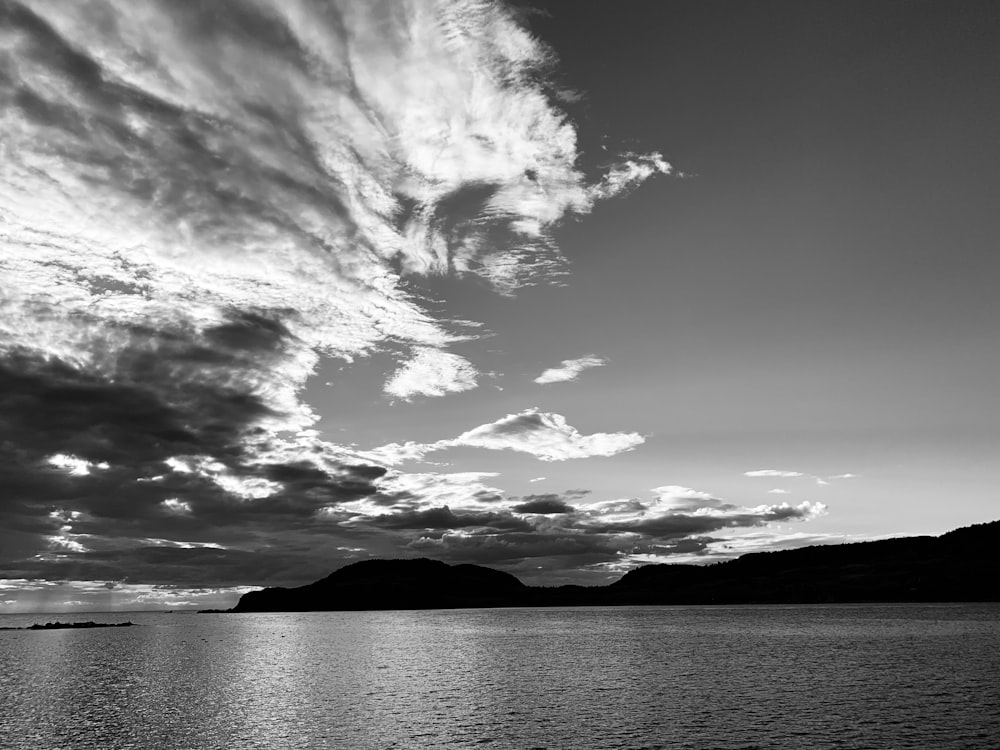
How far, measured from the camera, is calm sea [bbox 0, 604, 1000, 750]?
201 ft

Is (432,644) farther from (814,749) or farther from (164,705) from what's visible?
(814,749)

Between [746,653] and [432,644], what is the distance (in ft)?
271

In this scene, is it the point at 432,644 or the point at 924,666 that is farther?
the point at 432,644

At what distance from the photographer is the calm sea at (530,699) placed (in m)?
61.2

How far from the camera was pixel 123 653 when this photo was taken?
173 m

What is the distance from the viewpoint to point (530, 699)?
82.4 metres

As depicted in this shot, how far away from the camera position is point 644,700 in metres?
79.4

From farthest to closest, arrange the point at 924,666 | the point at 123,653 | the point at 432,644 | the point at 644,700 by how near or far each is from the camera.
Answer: the point at 432,644 < the point at 123,653 < the point at 924,666 < the point at 644,700

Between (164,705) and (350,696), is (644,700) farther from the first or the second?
(164,705)

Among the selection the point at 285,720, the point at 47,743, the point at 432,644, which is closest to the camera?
the point at 47,743

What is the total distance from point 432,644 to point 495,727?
12604 cm

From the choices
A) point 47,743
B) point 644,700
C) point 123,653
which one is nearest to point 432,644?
point 123,653

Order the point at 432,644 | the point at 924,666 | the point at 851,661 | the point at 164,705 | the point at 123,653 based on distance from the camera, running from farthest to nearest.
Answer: the point at 432,644 < the point at 123,653 < the point at 851,661 < the point at 924,666 < the point at 164,705

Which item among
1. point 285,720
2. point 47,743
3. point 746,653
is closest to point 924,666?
point 746,653
